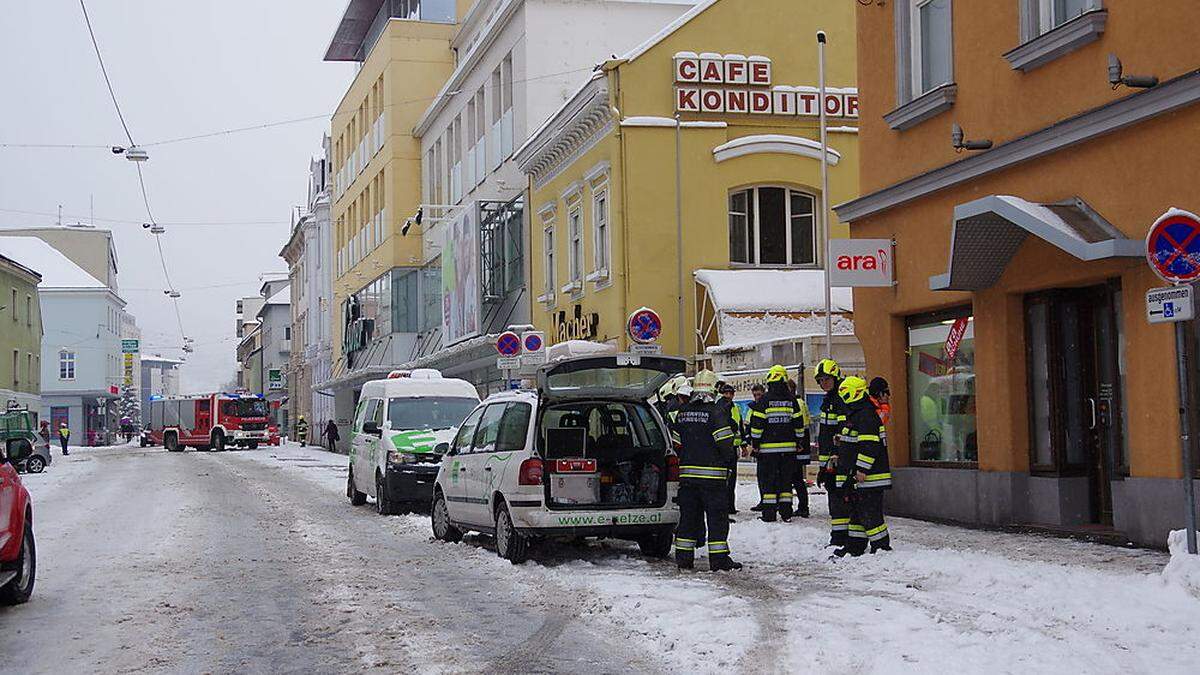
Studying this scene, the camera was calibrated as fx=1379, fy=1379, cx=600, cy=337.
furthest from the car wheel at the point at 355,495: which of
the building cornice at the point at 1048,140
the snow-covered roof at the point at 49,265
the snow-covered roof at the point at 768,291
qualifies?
the snow-covered roof at the point at 49,265

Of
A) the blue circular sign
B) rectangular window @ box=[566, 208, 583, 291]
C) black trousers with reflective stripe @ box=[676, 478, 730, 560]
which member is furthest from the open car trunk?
rectangular window @ box=[566, 208, 583, 291]

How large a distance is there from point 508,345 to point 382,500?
4882 mm

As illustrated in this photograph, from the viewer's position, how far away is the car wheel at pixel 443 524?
15.9m

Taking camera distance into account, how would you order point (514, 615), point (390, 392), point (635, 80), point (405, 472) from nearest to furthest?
point (514, 615) < point (405, 472) < point (390, 392) < point (635, 80)

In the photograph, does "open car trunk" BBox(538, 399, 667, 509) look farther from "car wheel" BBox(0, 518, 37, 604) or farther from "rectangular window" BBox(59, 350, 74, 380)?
"rectangular window" BBox(59, 350, 74, 380)

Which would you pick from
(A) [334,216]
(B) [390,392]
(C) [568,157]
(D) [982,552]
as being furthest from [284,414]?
(D) [982,552]

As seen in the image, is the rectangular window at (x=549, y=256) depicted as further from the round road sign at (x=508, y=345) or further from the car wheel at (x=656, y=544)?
the car wheel at (x=656, y=544)

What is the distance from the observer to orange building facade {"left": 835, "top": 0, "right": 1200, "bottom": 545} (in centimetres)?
1233

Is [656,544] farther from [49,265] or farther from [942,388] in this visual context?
[49,265]

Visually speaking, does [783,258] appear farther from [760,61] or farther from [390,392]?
[390,392]

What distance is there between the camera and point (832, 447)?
1420cm

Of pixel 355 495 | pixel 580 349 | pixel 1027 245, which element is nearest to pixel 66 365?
pixel 580 349

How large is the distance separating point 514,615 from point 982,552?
4670 mm

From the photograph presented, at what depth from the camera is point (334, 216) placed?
70125 millimetres
